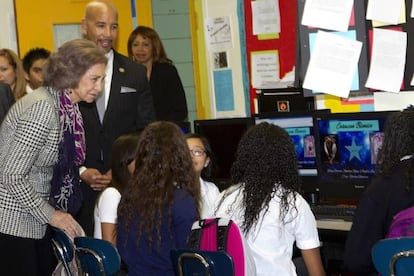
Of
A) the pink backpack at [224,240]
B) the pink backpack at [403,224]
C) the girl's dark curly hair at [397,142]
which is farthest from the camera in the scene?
the girl's dark curly hair at [397,142]

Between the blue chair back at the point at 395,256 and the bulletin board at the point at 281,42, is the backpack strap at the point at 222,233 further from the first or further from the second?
the bulletin board at the point at 281,42

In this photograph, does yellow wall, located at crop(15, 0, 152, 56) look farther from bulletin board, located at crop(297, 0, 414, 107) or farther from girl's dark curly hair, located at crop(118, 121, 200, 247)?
girl's dark curly hair, located at crop(118, 121, 200, 247)

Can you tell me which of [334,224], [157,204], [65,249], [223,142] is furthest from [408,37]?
[65,249]

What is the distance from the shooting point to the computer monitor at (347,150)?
3867mm

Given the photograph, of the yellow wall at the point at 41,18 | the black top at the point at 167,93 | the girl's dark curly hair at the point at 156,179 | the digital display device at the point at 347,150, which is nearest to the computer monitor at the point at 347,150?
the digital display device at the point at 347,150

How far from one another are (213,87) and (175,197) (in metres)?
3.29

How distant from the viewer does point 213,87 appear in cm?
630

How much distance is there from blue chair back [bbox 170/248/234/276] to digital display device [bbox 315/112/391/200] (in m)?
1.38

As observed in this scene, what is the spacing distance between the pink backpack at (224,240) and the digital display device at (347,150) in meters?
1.21

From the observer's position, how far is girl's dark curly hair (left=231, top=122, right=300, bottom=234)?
3107mm

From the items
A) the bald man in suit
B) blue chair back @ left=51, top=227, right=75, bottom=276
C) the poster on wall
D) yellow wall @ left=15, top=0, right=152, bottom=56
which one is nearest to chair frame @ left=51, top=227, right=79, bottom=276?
blue chair back @ left=51, top=227, right=75, bottom=276

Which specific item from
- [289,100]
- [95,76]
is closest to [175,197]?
[95,76]

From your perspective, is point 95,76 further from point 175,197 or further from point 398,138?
point 398,138

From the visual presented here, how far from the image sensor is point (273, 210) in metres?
3.11
